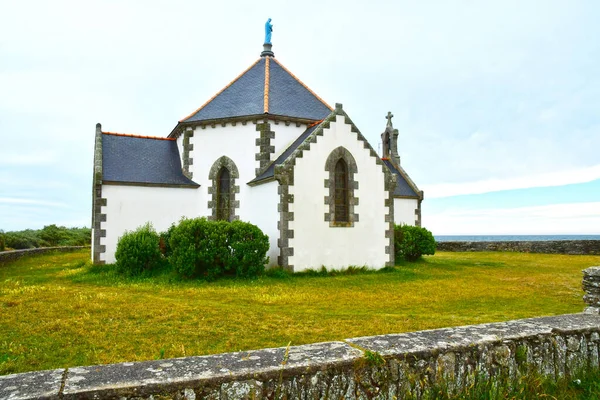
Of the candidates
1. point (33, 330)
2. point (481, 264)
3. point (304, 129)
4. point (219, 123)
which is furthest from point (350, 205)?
point (33, 330)

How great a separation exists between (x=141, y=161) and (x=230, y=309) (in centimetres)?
1168

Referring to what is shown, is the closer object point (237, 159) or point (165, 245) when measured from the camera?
point (165, 245)

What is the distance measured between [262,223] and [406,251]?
24.6ft

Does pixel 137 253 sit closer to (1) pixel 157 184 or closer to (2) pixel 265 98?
(1) pixel 157 184

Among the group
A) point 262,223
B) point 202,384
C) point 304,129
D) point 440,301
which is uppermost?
point 304,129

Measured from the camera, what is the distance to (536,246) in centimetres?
2638

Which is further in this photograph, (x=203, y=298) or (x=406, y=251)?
(x=406, y=251)

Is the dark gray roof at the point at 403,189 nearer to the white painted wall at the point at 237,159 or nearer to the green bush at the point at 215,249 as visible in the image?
the white painted wall at the point at 237,159

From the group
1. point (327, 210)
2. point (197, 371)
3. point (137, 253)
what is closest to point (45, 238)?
point (137, 253)

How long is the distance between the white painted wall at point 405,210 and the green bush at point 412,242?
531 centimetres

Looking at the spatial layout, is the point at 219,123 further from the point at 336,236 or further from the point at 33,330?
the point at 33,330

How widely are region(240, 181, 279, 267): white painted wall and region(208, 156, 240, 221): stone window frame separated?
64 cm

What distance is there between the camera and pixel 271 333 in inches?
245

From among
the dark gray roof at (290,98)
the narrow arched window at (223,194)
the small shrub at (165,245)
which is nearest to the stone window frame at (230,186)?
the narrow arched window at (223,194)
